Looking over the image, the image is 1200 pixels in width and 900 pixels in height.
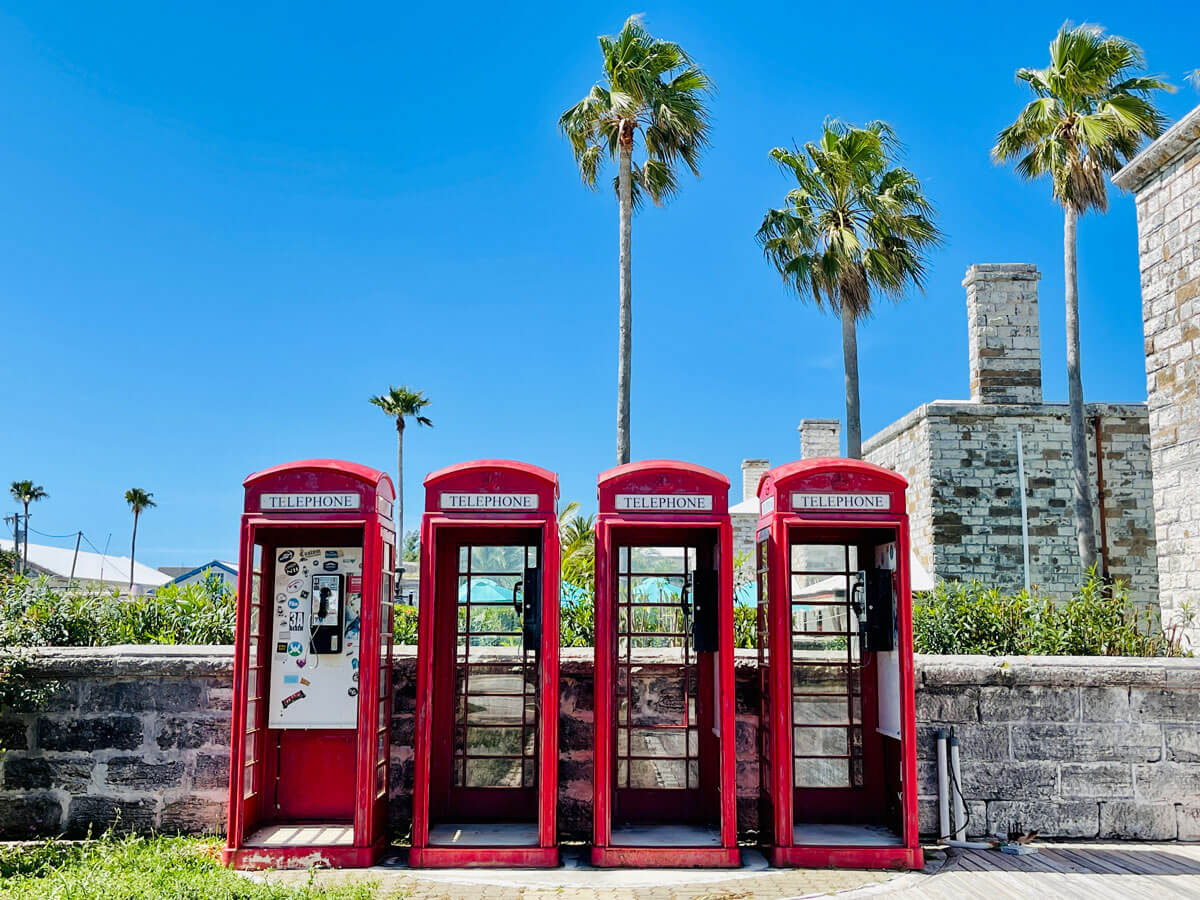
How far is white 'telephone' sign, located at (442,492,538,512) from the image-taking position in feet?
20.6

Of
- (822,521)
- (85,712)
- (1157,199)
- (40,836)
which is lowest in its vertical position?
(40,836)

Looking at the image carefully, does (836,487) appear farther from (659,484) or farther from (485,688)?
(485,688)

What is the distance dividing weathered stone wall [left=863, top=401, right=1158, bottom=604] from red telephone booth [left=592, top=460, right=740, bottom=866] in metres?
12.3

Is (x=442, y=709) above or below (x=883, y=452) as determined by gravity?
below

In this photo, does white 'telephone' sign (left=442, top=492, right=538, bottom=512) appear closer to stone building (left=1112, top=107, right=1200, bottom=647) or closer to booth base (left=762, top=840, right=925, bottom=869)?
booth base (left=762, top=840, right=925, bottom=869)

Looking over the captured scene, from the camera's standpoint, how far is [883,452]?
21375 mm

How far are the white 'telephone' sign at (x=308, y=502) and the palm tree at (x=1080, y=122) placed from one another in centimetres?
1613

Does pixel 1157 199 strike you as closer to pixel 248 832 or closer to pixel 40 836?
pixel 248 832

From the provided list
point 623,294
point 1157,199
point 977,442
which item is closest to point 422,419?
point 623,294

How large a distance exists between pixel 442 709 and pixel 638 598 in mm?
1672

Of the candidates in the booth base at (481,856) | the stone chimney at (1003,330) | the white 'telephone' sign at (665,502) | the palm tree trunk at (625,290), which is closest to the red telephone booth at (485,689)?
the booth base at (481,856)

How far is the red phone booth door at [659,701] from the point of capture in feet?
22.6

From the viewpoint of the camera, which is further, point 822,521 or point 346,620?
point 346,620

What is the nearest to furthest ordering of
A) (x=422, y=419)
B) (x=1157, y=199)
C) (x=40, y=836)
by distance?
(x=40, y=836) → (x=1157, y=199) → (x=422, y=419)
